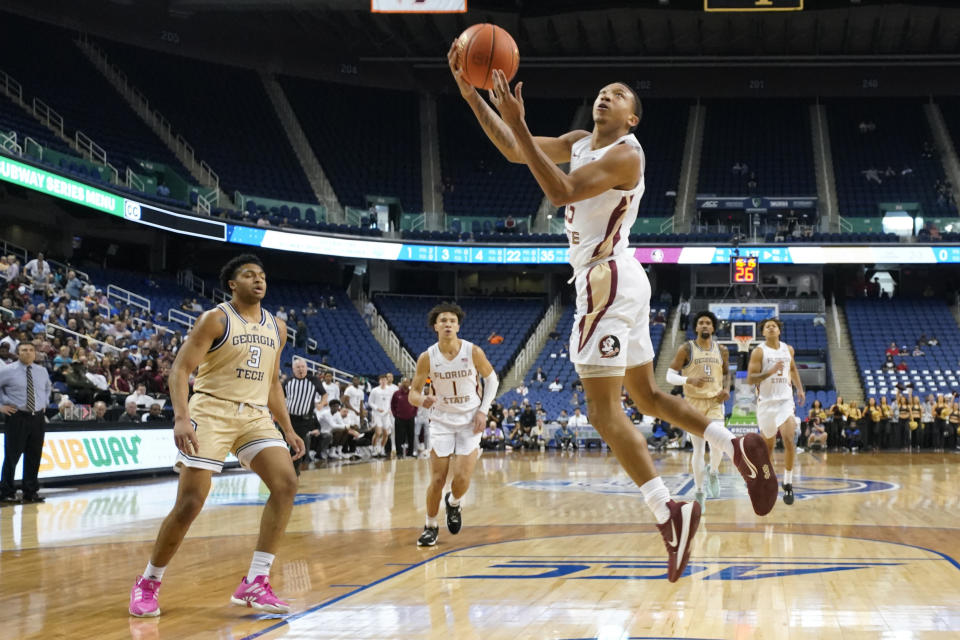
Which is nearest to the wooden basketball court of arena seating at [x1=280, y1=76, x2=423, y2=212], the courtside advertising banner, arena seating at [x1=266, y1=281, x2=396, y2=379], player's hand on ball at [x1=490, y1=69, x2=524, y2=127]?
player's hand on ball at [x1=490, y1=69, x2=524, y2=127]

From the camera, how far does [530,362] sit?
33.3 m

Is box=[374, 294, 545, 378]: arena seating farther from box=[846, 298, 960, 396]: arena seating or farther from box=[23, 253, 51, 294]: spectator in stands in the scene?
box=[23, 253, 51, 294]: spectator in stands

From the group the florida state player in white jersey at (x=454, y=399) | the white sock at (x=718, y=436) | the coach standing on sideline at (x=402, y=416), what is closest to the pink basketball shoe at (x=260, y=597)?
the white sock at (x=718, y=436)

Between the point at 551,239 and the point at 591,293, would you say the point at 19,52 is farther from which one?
the point at 591,293

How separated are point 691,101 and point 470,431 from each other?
36178 millimetres

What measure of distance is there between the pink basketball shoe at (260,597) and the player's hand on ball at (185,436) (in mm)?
765

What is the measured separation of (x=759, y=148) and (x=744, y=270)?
39.3 ft

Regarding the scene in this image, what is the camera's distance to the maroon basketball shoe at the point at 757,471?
482cm

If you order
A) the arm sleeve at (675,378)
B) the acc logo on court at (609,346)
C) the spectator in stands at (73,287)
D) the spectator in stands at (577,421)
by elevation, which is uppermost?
the spectator in stands at (73,287)

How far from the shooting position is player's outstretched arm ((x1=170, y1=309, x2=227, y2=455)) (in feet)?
16.9

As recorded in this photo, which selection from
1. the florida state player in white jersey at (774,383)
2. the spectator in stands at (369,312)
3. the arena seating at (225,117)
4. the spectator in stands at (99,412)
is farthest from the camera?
the spectator in stands at (369,312)

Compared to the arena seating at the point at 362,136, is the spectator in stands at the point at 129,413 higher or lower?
lower

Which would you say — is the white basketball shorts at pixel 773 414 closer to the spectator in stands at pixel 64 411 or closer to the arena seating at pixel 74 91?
the spectator in stands at pixel 64 411

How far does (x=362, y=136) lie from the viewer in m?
39.6
